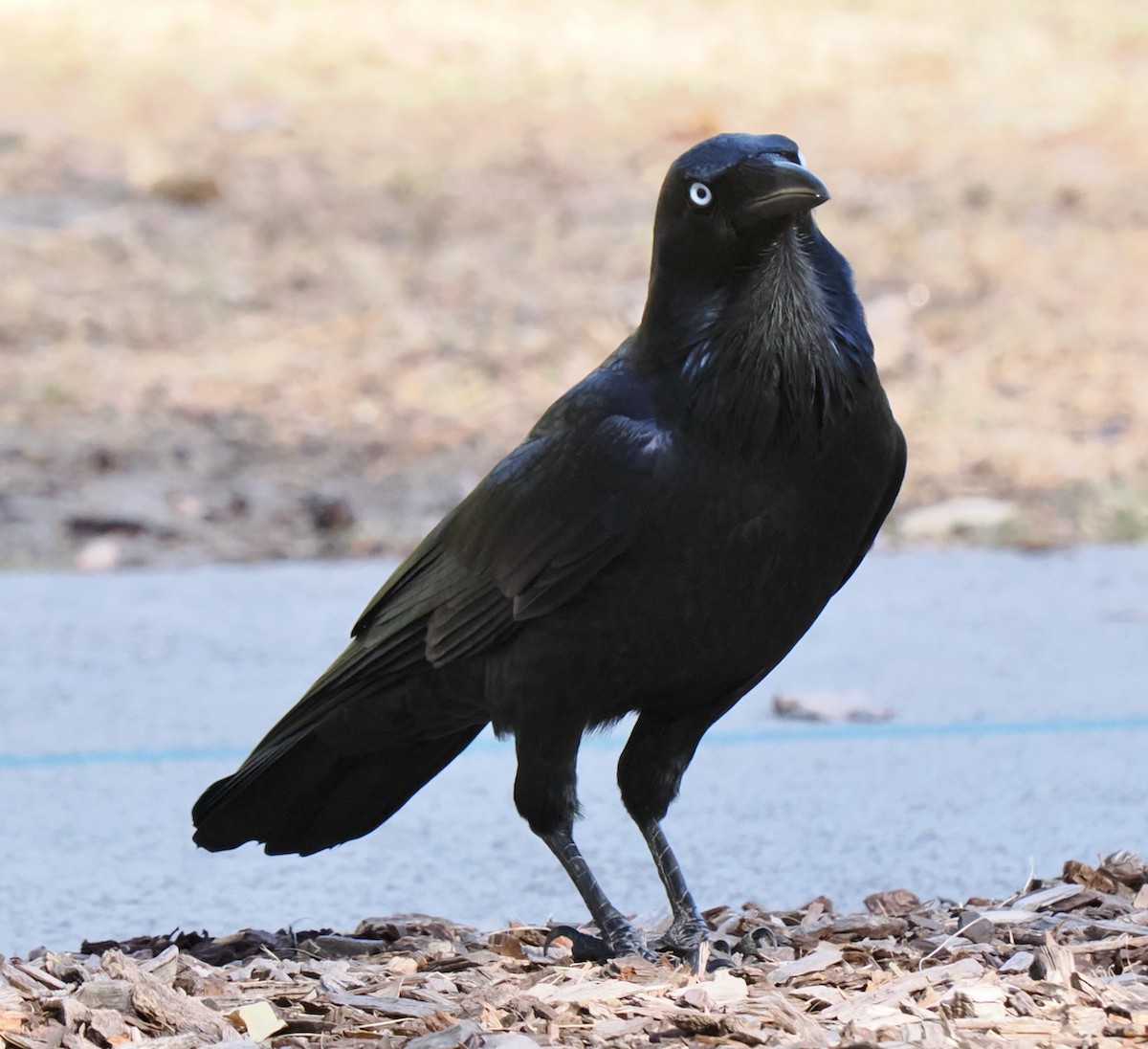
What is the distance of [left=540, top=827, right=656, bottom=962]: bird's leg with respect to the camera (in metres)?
2.86

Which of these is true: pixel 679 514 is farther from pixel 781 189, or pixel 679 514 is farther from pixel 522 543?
pixel 781 189

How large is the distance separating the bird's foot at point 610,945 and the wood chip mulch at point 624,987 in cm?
3

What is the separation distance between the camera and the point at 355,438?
25.6 ft

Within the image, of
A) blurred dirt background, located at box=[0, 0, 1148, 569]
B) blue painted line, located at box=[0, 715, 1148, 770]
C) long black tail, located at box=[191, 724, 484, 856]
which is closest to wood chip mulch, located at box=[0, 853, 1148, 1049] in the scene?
long black tail, located at box=[191, 724, 484, 856]

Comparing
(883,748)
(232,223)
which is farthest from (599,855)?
(232,223)

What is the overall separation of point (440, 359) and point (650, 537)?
6258 millimetres

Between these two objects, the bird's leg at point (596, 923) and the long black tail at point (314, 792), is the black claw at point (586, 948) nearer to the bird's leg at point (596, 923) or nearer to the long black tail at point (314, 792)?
the bird's leg at point (596, 923)

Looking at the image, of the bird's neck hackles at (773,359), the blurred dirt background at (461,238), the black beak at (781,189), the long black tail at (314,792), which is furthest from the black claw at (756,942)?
the blurred dirt background at (461,238)

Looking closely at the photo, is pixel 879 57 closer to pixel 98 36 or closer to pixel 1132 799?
pixel 98 36

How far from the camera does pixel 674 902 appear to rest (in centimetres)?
300

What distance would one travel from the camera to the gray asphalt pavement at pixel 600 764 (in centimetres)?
357

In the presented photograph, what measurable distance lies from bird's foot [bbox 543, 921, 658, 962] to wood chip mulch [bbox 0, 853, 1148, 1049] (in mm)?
35

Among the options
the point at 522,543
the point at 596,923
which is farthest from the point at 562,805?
the point at 522,543

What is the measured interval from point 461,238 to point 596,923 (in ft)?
26.5
